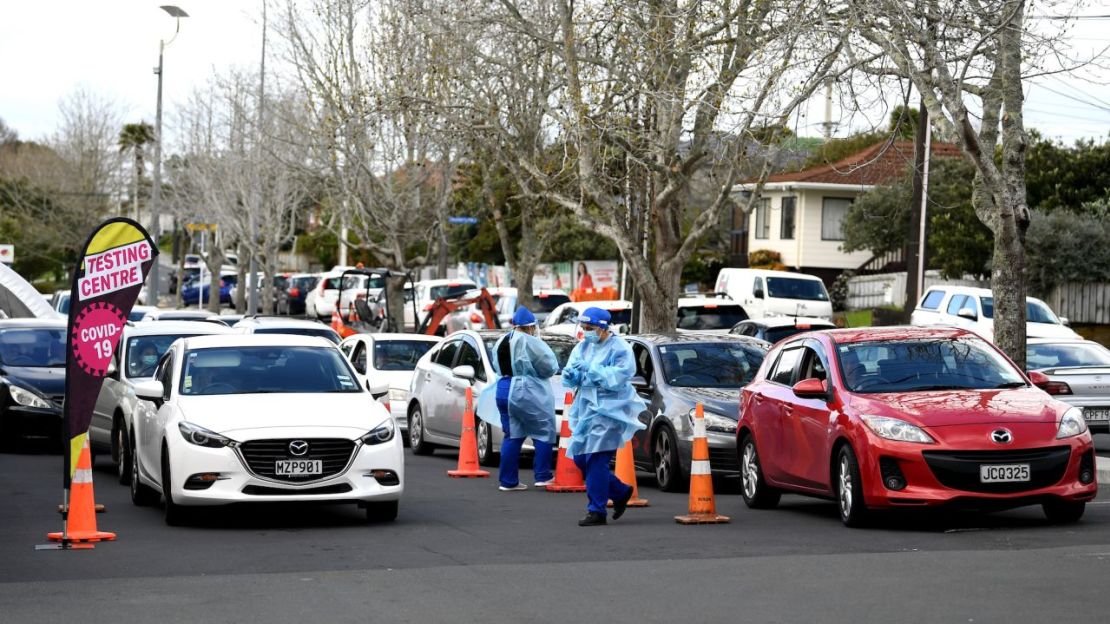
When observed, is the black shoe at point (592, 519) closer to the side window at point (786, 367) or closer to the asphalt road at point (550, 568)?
the asphalt road at point (550, 568)

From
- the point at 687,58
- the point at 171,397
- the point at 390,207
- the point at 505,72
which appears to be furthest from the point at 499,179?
the point at 171,397

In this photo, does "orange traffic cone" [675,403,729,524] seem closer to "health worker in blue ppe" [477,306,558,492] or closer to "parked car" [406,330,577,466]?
"health worker in blue ppe" [477,306,558,492]

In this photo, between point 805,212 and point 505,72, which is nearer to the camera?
point 505,72

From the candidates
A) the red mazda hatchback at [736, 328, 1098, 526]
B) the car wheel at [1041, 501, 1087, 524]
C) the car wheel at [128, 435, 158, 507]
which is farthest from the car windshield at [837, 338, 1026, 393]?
the car wheel at [128, 435, 158, 507]

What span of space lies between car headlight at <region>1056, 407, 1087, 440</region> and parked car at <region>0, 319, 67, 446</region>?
12704 mm

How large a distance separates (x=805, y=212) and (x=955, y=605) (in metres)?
49.7

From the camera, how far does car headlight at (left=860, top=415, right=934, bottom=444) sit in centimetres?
1162

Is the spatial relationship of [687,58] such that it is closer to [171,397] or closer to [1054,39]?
[1054,39]

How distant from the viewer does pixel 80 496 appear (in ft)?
37.1

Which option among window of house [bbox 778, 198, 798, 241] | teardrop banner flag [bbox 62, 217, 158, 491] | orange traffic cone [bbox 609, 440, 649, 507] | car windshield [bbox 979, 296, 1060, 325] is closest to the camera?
teardrop banner flag [bbox 62, 217, 158, 491]

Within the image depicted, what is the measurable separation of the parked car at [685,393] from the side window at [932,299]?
13846 mm


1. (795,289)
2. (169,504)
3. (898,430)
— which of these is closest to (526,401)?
(169,504)

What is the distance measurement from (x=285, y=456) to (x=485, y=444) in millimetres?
6877

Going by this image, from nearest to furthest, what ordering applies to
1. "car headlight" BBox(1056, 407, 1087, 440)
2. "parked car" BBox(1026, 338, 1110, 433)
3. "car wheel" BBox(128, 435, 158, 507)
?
"car headlight" BBox(1056, 407, 1087, 440) → "car wheel" BBox(128, 435, 158, 507) → "parked car" BBox(1026, 338, 1110, 433)
